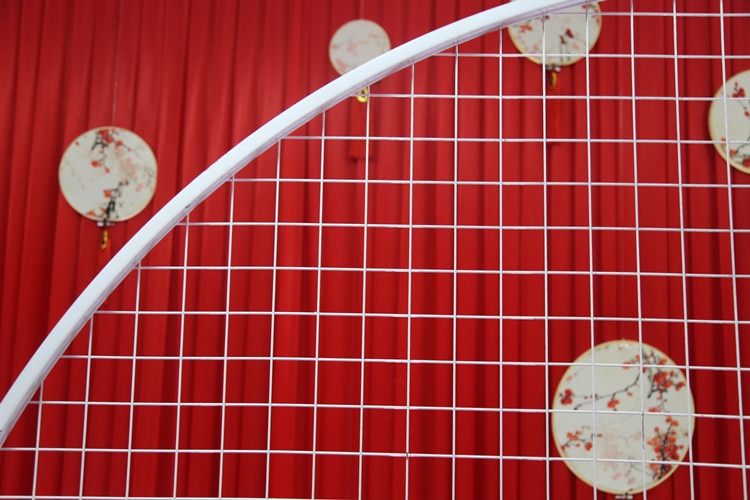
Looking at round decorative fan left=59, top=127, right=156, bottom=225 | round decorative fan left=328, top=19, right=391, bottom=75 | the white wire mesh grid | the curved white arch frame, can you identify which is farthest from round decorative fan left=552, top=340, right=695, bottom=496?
round decorative fan left=59, top=127, right=156, bottom=225

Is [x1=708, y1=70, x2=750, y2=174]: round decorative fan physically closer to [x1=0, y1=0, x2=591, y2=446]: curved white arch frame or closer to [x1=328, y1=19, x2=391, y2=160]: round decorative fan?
[x1=328, y1=19, x2=391, y2=160]: round decorative fan

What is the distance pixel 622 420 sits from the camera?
2.15m

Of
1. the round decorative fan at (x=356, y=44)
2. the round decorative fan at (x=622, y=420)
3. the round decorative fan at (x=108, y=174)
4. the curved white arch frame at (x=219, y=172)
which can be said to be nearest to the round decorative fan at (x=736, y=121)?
the round decorative fan at (x=622, y=420)

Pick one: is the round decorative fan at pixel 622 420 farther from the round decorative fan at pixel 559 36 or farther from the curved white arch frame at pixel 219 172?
the curved white arch frame at pixel 219 172

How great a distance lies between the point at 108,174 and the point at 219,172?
1.43 metres

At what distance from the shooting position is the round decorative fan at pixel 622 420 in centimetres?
213

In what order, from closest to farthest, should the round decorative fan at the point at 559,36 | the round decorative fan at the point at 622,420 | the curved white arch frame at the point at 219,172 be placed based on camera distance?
the curved white arch frame at the point at 219,172 < the round decorative fan at the point at 622,420 < the round decorative fan at the point at 559,36

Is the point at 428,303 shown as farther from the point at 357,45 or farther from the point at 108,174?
the point at 108,174

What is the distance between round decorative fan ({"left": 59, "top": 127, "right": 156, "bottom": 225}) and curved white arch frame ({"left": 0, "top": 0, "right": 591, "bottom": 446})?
4.29 feet

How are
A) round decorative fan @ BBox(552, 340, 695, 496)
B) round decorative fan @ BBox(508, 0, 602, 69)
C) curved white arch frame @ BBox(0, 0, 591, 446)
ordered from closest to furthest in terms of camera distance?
curved white arch frame @ BBox(0, 0, 591, 446)
round decorative fan @ BBox(552, 340, 695, 496)
round decorative fan @ BBox(508, 0, 602, 69)

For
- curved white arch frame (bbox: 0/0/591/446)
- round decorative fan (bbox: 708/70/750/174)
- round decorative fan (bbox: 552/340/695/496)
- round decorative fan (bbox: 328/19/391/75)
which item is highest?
round decorative fan (bbox: 328/19/391/75)

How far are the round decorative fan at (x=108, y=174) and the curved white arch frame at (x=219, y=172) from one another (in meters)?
1.31

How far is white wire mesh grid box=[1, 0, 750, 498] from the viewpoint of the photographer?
2180 mm

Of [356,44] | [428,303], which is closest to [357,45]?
[356,44]
